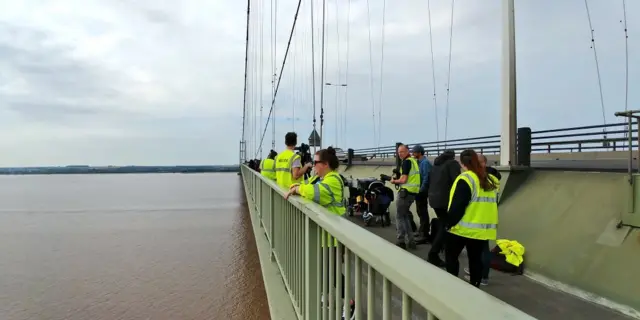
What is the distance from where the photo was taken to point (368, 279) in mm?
1388

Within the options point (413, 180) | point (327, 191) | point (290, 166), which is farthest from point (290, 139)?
point (327, 191)

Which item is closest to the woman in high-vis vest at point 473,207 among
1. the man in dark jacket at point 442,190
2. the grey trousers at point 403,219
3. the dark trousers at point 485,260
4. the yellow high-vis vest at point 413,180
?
the dark trousers at point 485,260

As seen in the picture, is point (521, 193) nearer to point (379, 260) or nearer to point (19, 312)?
point (379, 260)

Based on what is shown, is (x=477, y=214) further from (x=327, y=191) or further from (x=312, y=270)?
(x=312, y=270)

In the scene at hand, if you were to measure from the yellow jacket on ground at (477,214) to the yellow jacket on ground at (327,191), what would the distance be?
4.94ft

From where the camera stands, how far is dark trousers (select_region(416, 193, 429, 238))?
268 inches

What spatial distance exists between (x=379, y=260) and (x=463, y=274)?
4.39m

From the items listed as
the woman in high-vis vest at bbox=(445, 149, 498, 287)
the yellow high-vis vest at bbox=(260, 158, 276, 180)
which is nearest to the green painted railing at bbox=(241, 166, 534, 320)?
the woman in high-vis vest at bbox=(445, 149, 498, 287)

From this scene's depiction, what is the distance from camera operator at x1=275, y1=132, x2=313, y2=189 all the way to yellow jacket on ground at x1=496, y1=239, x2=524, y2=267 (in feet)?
8.57

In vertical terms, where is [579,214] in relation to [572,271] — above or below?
above

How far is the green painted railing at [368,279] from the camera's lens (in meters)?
0.86

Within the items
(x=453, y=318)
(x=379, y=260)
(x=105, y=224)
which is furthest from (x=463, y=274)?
(x=105, y=224)

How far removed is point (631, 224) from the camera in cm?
439

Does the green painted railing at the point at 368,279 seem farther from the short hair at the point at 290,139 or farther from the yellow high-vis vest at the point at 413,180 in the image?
the yellow high-vis vest at the point at 413,180
